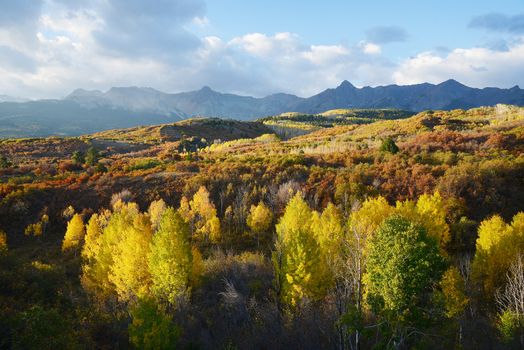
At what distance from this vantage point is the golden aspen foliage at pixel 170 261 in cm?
2491

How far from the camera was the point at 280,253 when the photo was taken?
26.4m

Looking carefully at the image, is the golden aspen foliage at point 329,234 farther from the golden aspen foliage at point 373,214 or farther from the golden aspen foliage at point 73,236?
the golden aspen foliage at point 73,236

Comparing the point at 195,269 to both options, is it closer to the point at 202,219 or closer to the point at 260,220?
the point at 260,220

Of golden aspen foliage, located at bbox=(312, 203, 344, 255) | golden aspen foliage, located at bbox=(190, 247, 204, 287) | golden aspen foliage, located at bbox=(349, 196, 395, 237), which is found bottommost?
golden aspen foliage, located at bbox=(190, 247, 204, 287)

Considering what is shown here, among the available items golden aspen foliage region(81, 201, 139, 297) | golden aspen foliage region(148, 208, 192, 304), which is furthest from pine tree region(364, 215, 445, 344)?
golden aspen foliage region(81, 201, 139, 297)

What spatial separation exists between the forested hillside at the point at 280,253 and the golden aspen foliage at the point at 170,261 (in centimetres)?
11

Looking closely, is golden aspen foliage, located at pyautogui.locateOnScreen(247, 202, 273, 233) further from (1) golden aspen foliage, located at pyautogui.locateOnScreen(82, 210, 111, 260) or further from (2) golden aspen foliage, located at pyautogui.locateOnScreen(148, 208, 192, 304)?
(1) golden aspen foliage, located at pyautogui.locateOnScreen(82, 210, 111, 260)

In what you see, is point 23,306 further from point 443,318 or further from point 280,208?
point 280,208

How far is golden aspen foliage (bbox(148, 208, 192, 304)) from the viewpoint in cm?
2491

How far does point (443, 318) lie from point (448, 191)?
85.4 ft

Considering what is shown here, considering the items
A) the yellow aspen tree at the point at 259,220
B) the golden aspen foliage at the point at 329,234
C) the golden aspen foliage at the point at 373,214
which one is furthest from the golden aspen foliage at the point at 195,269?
the golden aspen foliage at the point at 373,214

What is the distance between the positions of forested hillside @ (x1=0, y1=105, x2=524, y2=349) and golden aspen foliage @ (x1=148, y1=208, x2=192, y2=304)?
11 cm

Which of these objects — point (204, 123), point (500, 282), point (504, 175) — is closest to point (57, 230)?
point (500, 282)

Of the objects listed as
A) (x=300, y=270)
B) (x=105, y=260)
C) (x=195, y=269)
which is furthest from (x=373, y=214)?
(x=105, y=260)
